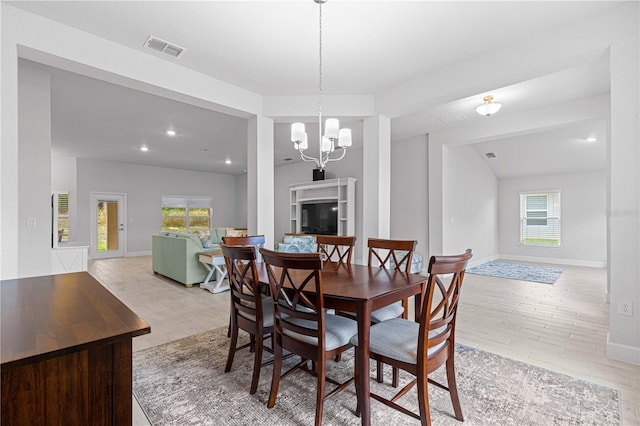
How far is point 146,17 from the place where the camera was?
2.49m

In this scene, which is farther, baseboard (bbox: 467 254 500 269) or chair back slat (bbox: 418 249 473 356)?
baseboard (bbox: 467 254 500 269)

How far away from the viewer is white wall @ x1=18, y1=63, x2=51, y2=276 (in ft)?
10.6

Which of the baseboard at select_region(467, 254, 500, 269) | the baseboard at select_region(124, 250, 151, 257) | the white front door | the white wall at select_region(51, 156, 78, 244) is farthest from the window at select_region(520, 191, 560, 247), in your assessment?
the white wall at select_region(51, 156, 78, 244)

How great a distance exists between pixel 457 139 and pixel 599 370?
4.10m

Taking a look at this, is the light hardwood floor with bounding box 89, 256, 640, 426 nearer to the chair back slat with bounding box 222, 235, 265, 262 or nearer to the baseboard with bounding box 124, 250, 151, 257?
the chair back slat with bounding box 222, 235, 265, 262

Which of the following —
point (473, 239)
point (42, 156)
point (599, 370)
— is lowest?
point (599, 370)

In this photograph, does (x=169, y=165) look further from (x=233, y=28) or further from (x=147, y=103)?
(x=233, y=28)

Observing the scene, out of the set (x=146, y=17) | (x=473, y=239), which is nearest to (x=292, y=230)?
(x=473, y=239)

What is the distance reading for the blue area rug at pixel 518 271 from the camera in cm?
568

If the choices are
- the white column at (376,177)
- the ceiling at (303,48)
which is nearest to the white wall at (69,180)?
the ceiling at (303,48)

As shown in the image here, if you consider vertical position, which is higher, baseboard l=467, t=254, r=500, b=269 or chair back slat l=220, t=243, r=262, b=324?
chair back slat l=220, t=243, r=262, b=324

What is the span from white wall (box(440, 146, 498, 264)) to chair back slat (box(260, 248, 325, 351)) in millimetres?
4572

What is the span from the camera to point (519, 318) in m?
3.51

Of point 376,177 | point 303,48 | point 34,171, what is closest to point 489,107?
point 376,177
